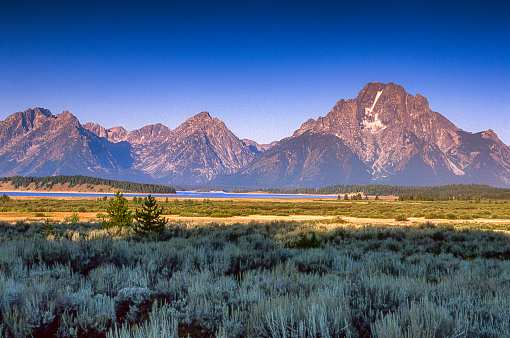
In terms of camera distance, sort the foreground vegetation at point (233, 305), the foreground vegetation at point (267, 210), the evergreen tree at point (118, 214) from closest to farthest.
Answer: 1. the foreground vegetation at point (233, 305)
2. the evergreen tree at point (118, 214)
3. the foreground vegetation at point (267, 210)

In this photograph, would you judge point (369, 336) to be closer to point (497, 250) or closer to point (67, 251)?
point (67, 251)

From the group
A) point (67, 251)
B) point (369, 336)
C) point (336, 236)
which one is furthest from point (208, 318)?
point (336, 236)

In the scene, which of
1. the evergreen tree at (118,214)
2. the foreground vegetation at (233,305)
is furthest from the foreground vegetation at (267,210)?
the foreground vegetation at (233,305)

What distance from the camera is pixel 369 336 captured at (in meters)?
3.78

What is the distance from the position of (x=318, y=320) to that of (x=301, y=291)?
4.92 feet

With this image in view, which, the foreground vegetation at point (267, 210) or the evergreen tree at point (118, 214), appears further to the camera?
the foreground vegetation at point (267, 210)

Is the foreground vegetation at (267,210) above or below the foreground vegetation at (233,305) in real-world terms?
below

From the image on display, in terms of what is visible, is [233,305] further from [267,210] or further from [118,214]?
[267,210]

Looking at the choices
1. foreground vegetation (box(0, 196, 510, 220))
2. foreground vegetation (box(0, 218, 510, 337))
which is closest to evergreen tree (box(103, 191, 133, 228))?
foreground vegetation (box(0, 218, 510, 337))

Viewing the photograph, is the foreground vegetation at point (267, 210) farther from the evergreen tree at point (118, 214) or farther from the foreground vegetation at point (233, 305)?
the foreground vegetation at point (233, 305)

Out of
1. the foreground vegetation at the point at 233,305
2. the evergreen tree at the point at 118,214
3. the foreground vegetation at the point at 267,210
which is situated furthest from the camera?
the foreground vegetation at the point at 267,210

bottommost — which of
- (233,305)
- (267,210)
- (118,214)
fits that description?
(267,210)

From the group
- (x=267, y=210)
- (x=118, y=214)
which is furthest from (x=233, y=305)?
(x=267, y=210)

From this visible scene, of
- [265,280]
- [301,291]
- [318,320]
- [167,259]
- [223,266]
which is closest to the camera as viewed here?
[318,320]
